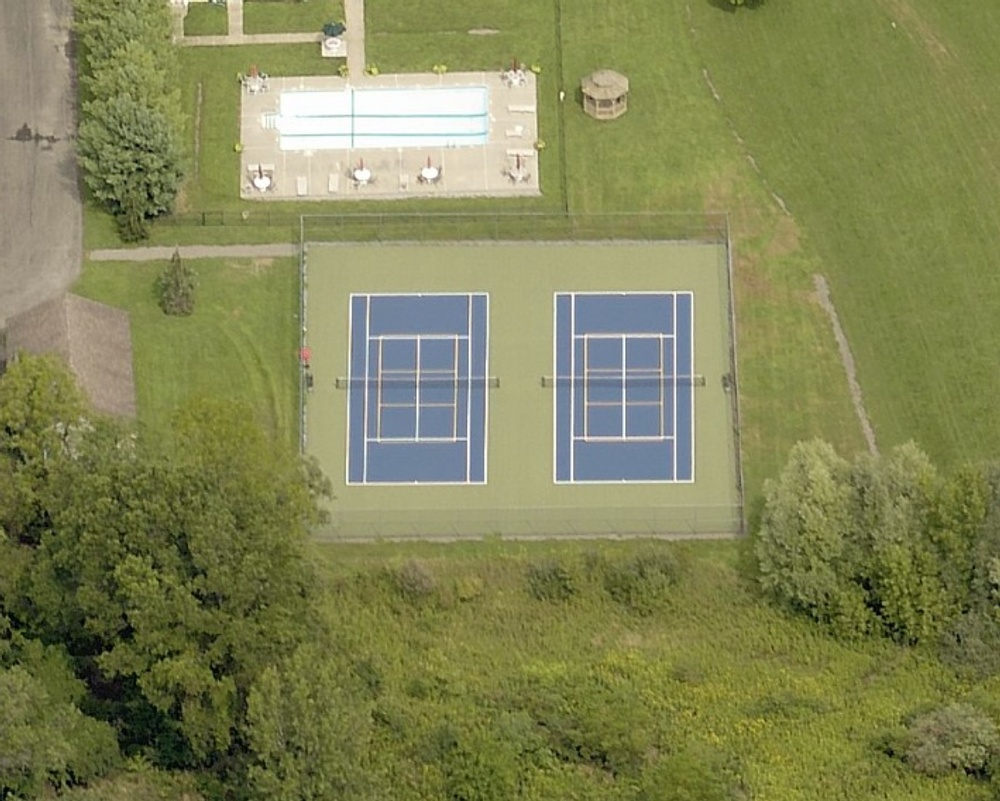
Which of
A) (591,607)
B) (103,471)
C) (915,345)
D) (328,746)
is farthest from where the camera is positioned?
(915,345)

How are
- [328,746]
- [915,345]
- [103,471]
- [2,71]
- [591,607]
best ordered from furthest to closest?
[2,71] → [915,345] → [591,607] → [103,471] → [328,746]

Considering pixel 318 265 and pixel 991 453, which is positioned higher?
pixel 318 265

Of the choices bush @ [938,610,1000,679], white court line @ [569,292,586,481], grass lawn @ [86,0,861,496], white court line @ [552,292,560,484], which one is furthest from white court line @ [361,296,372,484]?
bush @ [938,610,1000,679]

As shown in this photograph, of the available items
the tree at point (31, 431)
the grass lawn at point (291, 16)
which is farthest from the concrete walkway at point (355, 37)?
the tree at point (31, 431)

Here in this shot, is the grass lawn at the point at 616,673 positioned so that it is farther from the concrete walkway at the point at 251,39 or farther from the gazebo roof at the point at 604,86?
the concrete walkway at the point at 251,39

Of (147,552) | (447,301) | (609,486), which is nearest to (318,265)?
(447,301)

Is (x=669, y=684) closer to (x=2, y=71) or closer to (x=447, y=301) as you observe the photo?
(x=447, y=301)

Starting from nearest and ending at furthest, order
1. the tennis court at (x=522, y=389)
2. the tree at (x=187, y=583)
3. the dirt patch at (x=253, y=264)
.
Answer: the tree at (x=187, y=583) < the tennis court at (x=522, y=389) < the dirt patch at (x=253, y=264)
